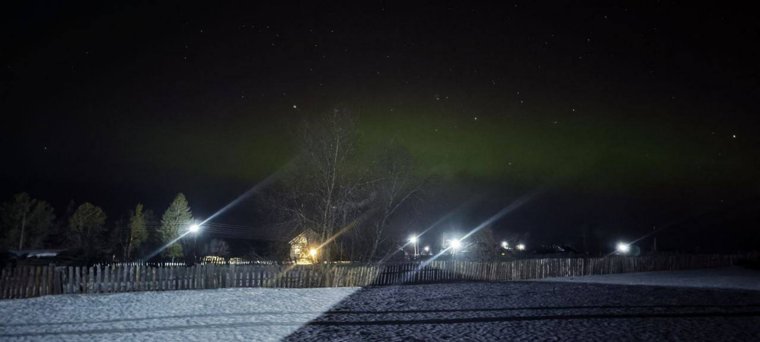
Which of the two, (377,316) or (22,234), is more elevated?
(22,234)

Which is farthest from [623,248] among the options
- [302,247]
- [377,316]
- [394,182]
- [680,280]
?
[377,316]

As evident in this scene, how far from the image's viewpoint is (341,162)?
26203 millimetres

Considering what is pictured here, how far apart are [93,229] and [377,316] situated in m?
65.6

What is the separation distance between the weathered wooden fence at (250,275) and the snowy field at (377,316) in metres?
1.02

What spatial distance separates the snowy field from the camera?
39.5 ft

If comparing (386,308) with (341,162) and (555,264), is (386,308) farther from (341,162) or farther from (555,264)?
(555,264)

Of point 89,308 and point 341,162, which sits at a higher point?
point 341,162

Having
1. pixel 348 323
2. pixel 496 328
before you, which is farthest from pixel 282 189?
pixel 496 328

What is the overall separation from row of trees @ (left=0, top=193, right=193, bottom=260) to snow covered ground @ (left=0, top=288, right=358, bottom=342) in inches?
1600

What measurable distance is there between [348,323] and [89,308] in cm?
770

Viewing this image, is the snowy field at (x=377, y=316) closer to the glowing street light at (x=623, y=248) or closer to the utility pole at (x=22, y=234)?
the utility pole at (x=22, y=234)

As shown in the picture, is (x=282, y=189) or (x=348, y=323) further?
(x=282, y=189)

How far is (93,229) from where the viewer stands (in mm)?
69750

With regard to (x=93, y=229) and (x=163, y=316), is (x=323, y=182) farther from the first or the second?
(x=93, y=229)
